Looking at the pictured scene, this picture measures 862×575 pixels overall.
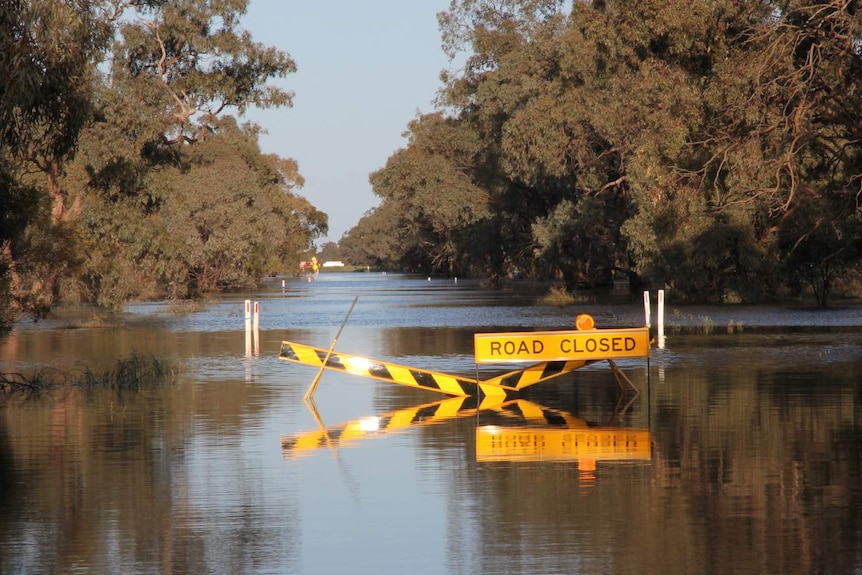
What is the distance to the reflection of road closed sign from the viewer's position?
1855 cm

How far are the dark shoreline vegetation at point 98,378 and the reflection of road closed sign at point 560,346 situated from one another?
7.02 metres

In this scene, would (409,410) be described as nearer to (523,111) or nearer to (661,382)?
(661,382)

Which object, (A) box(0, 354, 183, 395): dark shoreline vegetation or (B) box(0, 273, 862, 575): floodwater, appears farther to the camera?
(A) box(0, 354, 183, 395): dark shoreline vegetation

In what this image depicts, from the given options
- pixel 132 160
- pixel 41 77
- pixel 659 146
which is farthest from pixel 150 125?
pixel 41 77

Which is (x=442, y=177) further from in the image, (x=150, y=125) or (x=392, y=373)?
(x=392, y=373)

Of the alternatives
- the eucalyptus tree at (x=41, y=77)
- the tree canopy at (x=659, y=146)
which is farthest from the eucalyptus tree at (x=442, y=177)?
the eucalyptus tree at (x=41, y=77)

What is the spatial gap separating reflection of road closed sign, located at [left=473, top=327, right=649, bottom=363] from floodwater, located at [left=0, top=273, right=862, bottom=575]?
0.75m

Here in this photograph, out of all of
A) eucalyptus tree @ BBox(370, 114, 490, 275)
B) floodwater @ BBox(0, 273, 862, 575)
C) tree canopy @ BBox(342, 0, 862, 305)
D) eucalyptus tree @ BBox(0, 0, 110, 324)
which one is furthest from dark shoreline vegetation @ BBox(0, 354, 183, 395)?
eucalyptus tree @ BBox(370, 114, 490, 275)

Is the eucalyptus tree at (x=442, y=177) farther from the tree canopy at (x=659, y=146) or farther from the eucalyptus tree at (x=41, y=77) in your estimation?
the eucalyptus tree at (x=41, y=77)

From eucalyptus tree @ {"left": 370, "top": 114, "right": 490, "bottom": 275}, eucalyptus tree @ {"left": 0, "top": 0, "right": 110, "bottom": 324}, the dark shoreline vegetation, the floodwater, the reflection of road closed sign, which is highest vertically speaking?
eucalyptus tree @ {"left": 370, "top": 114, "right": 490, "bottom": 275}

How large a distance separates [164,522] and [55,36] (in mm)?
9865

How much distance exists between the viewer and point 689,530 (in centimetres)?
1009

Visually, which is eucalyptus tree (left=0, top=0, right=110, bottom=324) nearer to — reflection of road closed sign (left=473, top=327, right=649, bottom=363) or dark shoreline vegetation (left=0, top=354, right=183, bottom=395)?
dark shoreline vegetation (left=0, top=354, right=183, bottom=395)

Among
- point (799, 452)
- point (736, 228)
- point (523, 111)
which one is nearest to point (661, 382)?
point (799, 452)
